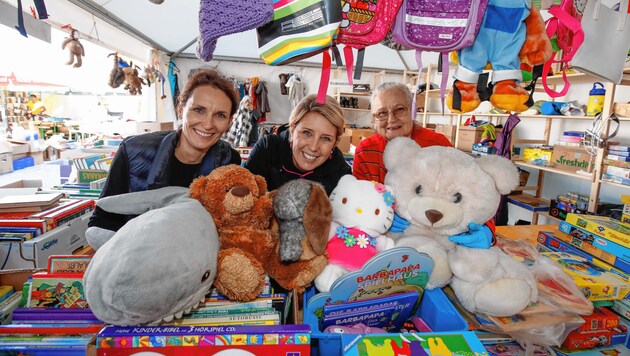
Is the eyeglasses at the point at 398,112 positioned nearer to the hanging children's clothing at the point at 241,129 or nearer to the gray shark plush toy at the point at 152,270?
the gray shark plush toy at the point at 152,270

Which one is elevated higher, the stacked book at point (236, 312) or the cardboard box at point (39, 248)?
the stacked book at point (236, 312)

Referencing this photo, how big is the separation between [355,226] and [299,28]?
580 mm

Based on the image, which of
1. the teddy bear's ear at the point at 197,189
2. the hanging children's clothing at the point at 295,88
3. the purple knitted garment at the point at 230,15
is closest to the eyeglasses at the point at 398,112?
the purple knitted garment at the point at 230,15

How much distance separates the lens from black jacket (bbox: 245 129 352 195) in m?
1.33

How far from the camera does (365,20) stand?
96 centimetres

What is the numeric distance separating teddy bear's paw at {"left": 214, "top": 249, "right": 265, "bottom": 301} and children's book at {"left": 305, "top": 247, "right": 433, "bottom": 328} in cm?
14

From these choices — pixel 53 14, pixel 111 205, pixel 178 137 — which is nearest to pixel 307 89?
pixel 53 14

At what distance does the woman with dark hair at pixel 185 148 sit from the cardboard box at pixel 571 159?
298 cm

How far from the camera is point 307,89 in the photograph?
645 centimetres

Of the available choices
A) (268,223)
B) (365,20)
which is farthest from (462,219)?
(365,20)

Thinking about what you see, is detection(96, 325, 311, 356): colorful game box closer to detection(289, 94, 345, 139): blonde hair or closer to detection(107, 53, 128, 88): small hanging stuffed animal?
detection(289, 94, 345, 139): blonde hair

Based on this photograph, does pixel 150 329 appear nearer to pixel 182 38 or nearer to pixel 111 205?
pixel 111 205

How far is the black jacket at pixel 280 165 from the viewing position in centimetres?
133

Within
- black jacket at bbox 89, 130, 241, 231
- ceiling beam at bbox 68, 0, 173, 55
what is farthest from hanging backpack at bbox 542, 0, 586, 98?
ceiling beam at bbox 68, 0, 173, 55
